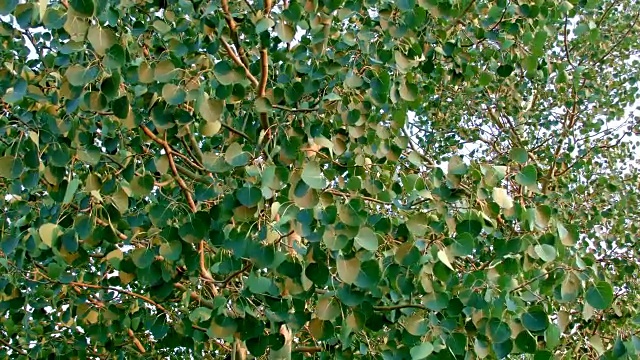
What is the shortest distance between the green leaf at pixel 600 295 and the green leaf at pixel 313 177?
105 centimetres

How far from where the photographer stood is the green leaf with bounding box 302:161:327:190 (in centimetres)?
249

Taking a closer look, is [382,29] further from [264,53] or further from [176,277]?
[176,277]

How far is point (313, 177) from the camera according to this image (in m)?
2.51

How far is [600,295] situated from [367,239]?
0.86 meters

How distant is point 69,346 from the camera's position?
4.06 metres

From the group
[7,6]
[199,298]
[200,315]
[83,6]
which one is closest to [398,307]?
[200,315]

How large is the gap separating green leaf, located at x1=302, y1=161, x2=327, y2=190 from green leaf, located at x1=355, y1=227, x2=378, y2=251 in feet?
0.82

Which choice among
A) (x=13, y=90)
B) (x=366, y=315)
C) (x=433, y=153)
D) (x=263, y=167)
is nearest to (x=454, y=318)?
(x=366, y=315)

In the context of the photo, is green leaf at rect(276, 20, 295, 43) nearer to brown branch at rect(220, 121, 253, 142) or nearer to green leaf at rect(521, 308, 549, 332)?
brown branch at rect(220, 121, 253, 142)

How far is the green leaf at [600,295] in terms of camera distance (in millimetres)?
2648

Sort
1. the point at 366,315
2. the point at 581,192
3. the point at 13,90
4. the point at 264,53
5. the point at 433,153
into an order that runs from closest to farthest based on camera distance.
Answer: the point at 13,90
the point at 366,315
the point at 264,53
the point at 581,192
the point at 433,153

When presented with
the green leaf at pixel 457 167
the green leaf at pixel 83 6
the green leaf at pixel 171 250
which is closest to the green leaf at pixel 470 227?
the green leaf at pixel 457 167

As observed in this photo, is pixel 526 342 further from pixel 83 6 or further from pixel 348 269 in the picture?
pixel 83 6

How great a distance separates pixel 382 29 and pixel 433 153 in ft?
14.7
